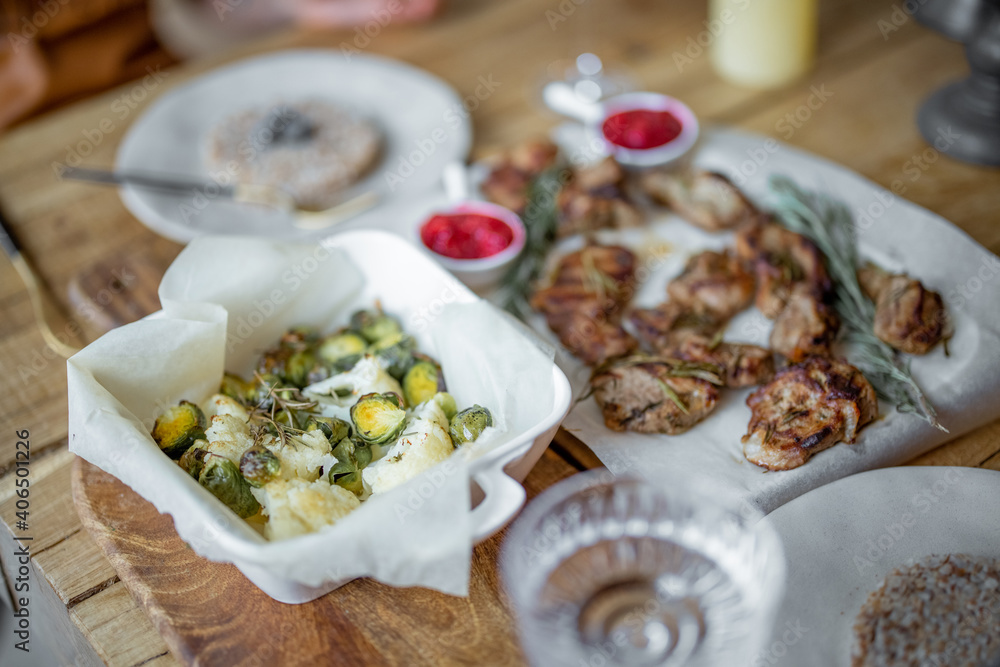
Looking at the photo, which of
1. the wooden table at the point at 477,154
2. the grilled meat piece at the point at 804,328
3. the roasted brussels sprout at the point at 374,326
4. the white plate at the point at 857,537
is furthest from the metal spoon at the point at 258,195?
the white plate at the point at 857,537

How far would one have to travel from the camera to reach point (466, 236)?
2260 millimetres

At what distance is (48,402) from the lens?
2.07 metres

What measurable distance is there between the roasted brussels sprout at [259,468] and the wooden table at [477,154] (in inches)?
12.0

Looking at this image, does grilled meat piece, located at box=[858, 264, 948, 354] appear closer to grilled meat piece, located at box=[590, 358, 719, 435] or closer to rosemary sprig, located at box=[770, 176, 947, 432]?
rosemary sprig, located at box=[770, 176, 947, 432]

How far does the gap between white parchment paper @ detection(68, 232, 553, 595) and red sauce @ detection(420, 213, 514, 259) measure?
33cm

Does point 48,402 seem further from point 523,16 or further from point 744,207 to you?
point 523,16

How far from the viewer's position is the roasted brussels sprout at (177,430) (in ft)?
5.05

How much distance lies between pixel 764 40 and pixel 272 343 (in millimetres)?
2023

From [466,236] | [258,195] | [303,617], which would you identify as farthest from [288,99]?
[303,617]

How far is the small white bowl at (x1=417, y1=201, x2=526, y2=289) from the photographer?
2.18 m

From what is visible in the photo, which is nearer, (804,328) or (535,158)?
(804,328)

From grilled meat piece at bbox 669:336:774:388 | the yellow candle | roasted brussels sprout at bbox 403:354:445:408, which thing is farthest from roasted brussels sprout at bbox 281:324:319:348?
the yellow candle

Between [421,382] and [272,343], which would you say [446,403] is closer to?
[421,382]

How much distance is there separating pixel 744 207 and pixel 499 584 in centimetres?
131
